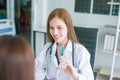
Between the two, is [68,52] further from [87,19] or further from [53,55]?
[87,19]

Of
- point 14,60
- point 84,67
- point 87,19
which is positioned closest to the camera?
point 14,60

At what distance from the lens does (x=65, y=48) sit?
4.60 ft

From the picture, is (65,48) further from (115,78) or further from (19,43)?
(115,78)

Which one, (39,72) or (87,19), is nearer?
(39,72)

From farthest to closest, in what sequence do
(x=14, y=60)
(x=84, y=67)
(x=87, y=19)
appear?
(x=87, y=19)
(x=84, y=67)
(x=14, y=60)

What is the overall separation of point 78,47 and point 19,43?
79 cm

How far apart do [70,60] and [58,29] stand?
247 millimetres

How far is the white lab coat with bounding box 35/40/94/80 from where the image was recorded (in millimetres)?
1319

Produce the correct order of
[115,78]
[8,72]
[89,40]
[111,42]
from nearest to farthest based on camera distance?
1. [8,72]
2. [89,40]
3. [111,42]
4. [115,78]

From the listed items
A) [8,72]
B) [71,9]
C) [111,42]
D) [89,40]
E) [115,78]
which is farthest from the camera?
[71,9]

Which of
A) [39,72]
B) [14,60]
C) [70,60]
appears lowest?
[39,72]

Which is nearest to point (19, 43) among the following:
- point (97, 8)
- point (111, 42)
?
point (111, 42)

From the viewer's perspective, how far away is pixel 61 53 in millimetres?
1390

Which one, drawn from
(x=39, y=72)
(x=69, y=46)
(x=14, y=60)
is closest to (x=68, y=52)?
(x=69, y=46)
